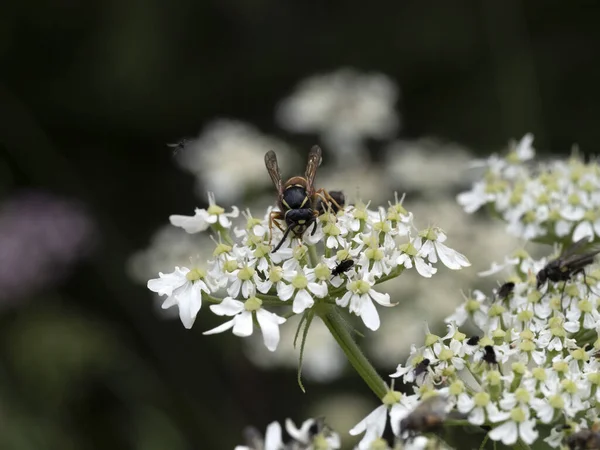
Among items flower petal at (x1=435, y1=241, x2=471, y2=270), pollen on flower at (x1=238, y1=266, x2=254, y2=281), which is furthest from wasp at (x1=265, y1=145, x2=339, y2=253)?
flower petal at (x1=435, y1=241, x2=471, y2=270)

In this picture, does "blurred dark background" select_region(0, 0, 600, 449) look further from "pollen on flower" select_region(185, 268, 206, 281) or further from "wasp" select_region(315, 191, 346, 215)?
"pollen on flower" select_region(185, 268, 206, 281)

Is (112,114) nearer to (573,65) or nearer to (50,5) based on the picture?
(50,5)

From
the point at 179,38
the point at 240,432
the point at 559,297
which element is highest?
the point at 179,38

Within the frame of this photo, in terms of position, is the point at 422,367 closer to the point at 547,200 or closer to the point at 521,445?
the point at 521,445

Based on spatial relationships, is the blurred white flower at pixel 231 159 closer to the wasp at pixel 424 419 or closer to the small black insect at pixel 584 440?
the wasp at pixel 424 419

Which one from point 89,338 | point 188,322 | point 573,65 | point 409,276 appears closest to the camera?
point 188,322

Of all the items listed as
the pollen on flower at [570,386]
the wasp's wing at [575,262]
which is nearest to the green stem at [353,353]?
the pollen on flower at [570,386]

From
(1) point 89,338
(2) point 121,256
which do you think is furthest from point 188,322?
(2) point 121,256
